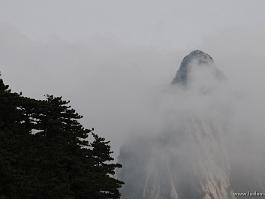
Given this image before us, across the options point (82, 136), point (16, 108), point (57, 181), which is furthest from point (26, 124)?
point (57, 181)

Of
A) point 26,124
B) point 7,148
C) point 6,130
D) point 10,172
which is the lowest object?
point 10,172

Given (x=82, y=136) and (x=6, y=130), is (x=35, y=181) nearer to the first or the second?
(x=6, y=130)

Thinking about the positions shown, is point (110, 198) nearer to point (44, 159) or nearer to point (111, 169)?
point (111, 169)

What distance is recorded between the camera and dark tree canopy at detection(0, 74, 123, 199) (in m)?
31.3

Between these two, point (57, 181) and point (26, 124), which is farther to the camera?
point (26, 124)

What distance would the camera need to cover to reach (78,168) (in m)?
39.7

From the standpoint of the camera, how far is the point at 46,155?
37.3 m

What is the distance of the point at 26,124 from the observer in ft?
136

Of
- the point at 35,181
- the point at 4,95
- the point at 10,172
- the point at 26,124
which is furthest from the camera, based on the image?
the point at 26,124

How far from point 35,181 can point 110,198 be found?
54.4 feet

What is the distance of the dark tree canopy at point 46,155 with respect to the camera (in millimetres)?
31344

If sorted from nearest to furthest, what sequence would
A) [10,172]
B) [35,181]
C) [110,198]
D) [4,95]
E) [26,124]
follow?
[10,172] < [35,181] < [4,95] < [26,124] < [110,198]

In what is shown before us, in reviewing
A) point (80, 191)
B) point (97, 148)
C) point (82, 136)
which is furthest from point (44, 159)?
point (97, 148)

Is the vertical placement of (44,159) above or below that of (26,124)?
below
